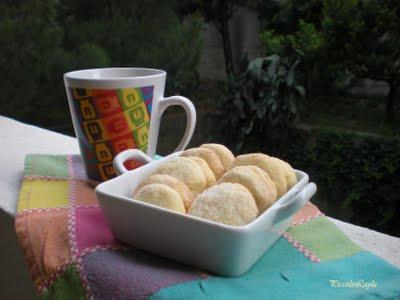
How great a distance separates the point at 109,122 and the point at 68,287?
0.19m

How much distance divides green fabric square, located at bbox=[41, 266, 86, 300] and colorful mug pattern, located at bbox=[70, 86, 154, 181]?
159 mm

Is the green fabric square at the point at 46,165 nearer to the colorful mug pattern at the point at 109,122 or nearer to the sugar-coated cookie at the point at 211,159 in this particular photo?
the colorful mug pattern at the point at 109,122

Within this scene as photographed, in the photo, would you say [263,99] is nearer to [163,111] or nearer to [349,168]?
[349,168]

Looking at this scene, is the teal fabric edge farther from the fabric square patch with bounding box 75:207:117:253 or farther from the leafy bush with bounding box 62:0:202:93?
the leafy bush with bounding box 62:0:202:93

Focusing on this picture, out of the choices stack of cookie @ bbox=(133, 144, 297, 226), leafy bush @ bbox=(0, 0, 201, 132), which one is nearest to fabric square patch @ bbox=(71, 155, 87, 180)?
stack of cookie @ bbox=(133, 144, 297, 226)

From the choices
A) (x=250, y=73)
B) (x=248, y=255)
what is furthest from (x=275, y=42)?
(x=248, y=255)

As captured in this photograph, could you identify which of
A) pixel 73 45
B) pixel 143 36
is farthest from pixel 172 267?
pixel 143 36

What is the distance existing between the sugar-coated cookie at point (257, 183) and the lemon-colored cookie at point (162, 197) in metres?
0.05

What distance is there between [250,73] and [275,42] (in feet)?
1.55

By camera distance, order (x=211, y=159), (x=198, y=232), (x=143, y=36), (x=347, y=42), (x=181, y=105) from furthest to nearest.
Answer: (x=347, y=42), (x=143, y=36), (x=181, y=105), (x=211, y=159), (x=198, y=232)

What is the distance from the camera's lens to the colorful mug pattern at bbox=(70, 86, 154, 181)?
0.47 metres

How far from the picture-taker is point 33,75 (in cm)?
169

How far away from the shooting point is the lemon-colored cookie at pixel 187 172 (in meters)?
0.38

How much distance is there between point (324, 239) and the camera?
0.39 metres
